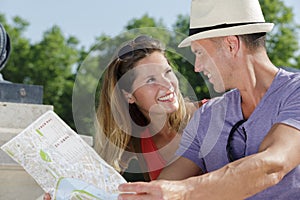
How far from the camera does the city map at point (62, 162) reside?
2.30 m

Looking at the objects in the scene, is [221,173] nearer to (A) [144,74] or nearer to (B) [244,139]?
(B) [244,139]

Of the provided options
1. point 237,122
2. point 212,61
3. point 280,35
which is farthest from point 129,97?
point 280,35

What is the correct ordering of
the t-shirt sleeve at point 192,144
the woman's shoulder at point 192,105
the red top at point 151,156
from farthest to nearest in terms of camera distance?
1. the woman's shoulder at point 192,105
2. the red top at point 151,156
3. the t-shirt sleeve at point 192,144

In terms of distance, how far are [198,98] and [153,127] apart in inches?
12.3

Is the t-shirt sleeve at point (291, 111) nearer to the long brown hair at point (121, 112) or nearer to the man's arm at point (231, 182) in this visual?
the man's arm at point (231, 182)

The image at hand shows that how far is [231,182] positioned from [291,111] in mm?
435

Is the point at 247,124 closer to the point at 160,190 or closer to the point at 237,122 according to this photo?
the point at 237,122

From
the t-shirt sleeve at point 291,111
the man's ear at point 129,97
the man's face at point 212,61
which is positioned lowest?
Answer: the man's ear at point 129,97

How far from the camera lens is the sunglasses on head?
2.53m

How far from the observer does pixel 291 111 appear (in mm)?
2223

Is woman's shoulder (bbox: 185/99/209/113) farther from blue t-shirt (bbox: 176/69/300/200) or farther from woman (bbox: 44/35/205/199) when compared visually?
blue t-shirt (bbox: 176/69/300/200)

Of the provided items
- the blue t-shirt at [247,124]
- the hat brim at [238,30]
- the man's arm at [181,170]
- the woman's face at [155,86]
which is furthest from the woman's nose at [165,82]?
the hat brim at [238,30]

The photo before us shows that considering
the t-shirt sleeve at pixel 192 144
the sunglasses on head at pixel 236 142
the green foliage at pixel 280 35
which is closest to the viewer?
the sunglasses on head at pixel 236 142

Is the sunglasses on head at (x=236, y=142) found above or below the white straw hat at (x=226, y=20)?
below
